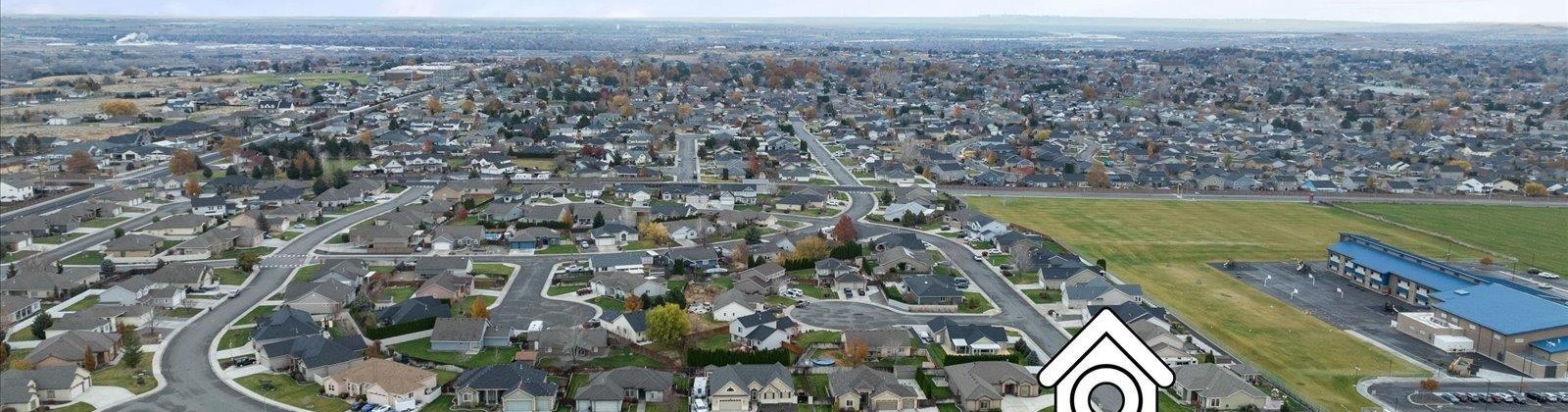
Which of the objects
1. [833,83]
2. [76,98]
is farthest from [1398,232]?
[76,98]

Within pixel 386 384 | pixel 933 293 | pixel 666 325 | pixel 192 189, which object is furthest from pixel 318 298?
pixel 192 189

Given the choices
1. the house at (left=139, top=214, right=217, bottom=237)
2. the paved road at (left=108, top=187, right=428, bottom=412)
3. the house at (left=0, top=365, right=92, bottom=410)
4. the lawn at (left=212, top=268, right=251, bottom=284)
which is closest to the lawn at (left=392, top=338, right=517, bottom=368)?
the paved road at (left=108, top=187, right=428, bottom=412)

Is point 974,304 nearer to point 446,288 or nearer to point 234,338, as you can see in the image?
point 446,288

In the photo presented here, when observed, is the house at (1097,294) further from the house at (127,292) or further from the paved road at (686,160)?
the paved road at (686,160)

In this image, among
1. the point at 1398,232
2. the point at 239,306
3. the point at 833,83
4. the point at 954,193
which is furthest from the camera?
the point at 833,83

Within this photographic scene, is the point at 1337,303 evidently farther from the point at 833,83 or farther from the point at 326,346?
the point at 833,83

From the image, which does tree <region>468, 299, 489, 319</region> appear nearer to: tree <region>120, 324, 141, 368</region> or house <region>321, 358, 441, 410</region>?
house <region>321, 358, 441, 410</region>
